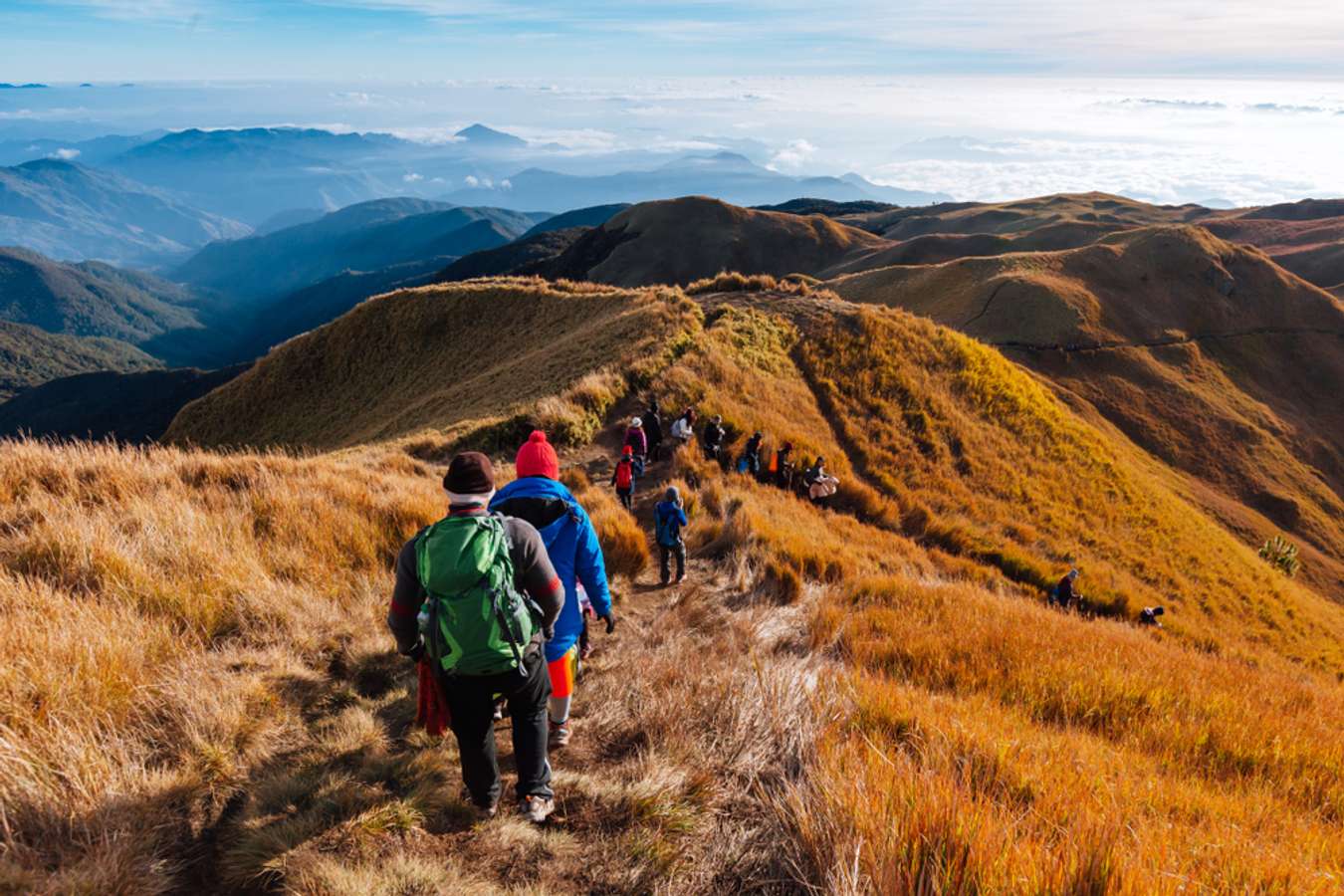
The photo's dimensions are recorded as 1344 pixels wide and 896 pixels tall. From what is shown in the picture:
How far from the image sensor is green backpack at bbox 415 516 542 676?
9.34 feet

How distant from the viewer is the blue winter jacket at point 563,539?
12.3ft

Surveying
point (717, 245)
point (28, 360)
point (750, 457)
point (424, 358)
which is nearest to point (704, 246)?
point (717, 245)

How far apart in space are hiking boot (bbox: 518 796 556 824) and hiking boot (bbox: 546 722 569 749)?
68cm

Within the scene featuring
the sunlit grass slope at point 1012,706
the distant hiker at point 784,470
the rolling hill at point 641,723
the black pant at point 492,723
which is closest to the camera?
the sunlit grass slope at point 1012,706

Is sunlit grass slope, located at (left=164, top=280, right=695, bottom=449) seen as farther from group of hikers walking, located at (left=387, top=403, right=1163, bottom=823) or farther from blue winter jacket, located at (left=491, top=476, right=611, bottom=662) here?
group of hikers walking, located at (left=387, top=403, right=1163, bottom=823)

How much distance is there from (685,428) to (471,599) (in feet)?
35.9

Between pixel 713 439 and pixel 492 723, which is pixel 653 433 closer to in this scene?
pixel 713 439

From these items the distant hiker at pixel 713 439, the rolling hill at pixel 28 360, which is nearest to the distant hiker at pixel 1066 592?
the distant hiker at pixel 713 439

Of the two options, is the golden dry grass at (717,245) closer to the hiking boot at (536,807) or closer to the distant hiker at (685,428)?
the distant hiker at (685,428)

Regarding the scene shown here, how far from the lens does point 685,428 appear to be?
13.7 meters

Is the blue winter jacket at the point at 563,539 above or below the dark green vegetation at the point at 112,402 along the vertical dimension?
above

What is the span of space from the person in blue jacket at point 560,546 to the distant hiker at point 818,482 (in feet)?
32.2

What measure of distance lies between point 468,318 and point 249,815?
33.0 meters

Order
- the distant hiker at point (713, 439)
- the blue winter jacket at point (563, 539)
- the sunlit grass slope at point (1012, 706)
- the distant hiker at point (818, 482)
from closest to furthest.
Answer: the sunlit grass slope at point (1012, 706), the blue winter jacket at point (563, 539), the distant hiker at point (818, 482), the distant hiker at point (713, 439)
